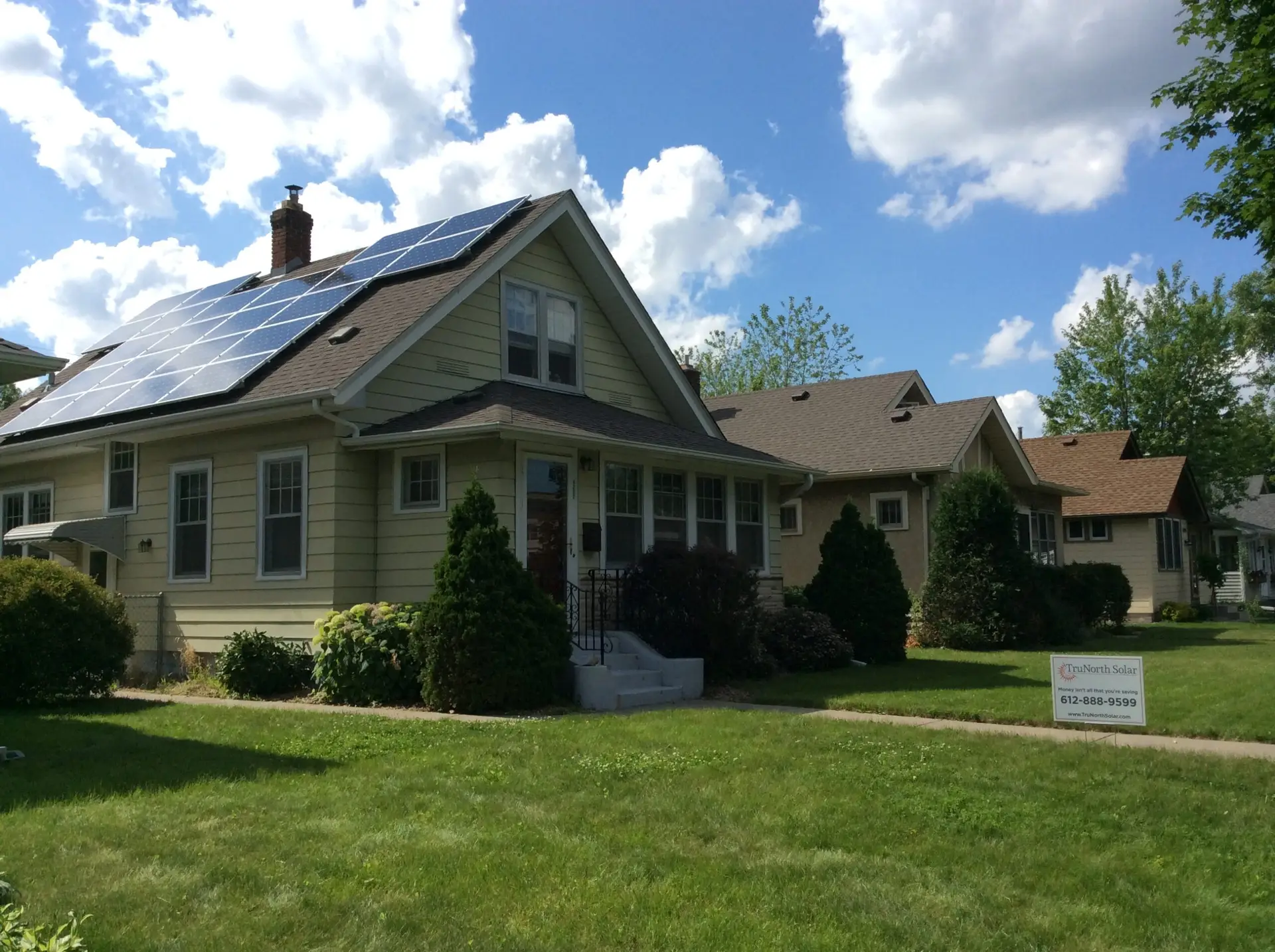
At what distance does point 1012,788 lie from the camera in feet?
24.9

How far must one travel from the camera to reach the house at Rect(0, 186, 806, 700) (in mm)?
14219

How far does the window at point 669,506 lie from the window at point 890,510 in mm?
8394

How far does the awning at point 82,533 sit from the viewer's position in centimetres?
1642

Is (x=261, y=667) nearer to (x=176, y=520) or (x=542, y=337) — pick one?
(x=176, y=520)

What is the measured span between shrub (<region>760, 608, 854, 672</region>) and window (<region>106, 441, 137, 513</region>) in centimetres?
939

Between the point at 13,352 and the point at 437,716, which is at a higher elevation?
the point at 13,352

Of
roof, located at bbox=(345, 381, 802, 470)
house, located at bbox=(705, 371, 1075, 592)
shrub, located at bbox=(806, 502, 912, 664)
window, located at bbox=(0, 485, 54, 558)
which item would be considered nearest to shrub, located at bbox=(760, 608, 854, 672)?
shrub, located at bbox=(806, 502, 912, 664)

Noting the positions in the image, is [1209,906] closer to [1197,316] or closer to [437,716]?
[437,716]

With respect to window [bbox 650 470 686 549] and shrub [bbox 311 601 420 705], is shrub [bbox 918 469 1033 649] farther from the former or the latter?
shrub [bbox 311 601 420 705]

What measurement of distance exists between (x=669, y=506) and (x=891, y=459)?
8.73m

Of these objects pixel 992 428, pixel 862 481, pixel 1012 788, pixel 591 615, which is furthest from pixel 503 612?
pixel 992 428

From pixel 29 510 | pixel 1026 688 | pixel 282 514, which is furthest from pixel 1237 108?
pixel 29 510

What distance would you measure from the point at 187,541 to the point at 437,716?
6.41m

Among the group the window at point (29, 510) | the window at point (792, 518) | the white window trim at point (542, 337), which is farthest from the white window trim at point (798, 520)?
the window at point (29, 510)
